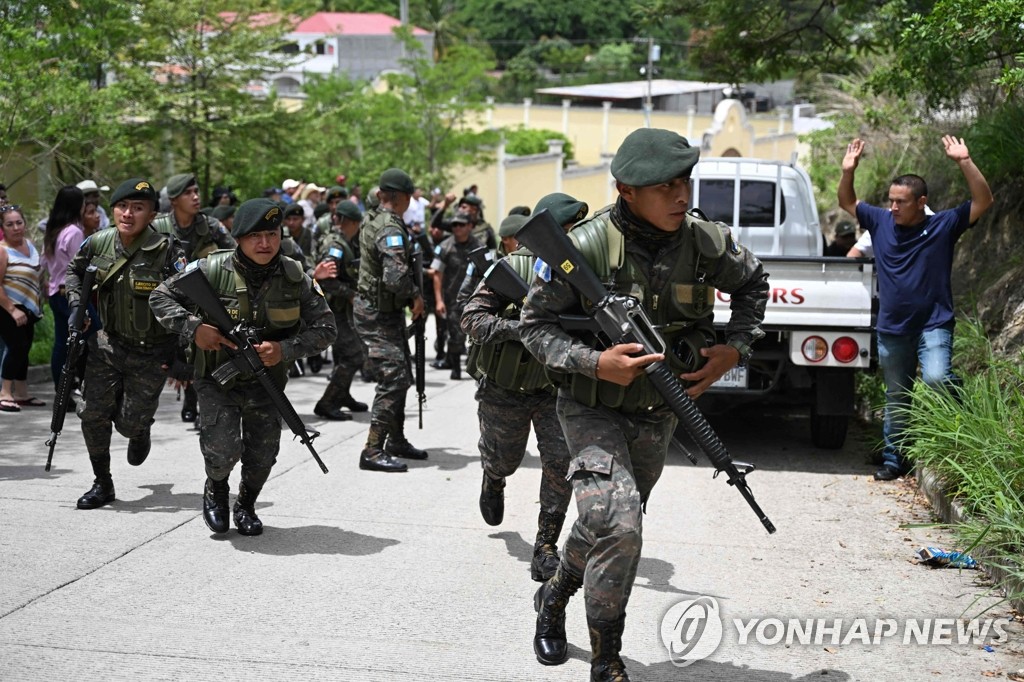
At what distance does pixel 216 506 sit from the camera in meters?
6.60

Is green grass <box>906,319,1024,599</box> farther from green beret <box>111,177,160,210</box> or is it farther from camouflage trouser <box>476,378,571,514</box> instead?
green beret <box>111,177,160,210</box>

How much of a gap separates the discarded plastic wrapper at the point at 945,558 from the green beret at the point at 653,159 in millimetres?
2944

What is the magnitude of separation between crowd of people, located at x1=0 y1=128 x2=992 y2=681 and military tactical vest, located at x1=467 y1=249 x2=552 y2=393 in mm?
11

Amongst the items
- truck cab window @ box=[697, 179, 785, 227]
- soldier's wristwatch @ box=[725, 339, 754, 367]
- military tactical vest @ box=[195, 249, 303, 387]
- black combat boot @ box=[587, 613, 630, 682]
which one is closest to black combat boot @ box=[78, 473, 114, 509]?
military tactical vest @ box=[195, 249, 303, 387]

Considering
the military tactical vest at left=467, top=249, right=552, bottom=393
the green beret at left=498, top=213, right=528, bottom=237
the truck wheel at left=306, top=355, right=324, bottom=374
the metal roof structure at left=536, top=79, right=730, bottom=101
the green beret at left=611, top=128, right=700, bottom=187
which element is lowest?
the truck wheel at left=306, top=355, right=324, bottom=374

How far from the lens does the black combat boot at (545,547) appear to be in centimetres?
584

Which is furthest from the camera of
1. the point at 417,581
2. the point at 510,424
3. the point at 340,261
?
the point at 340,261

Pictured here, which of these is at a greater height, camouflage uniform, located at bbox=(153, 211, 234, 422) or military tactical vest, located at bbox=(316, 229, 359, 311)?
camouflage uniform, located at bbox=(153, 211, 234, 422)

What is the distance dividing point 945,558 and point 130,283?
4722mm

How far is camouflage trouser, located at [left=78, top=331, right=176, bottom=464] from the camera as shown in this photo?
7.08m

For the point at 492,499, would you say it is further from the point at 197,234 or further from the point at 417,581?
the point at 197,234

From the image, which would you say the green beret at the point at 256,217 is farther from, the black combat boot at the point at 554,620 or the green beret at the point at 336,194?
the green beret at the point at 336,194

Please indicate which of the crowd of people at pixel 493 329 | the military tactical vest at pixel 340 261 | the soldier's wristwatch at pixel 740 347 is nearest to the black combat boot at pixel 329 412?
the crowd of people at pixel 493 329

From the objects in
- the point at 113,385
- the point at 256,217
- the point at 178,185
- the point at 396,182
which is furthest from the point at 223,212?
the point at 256,217
